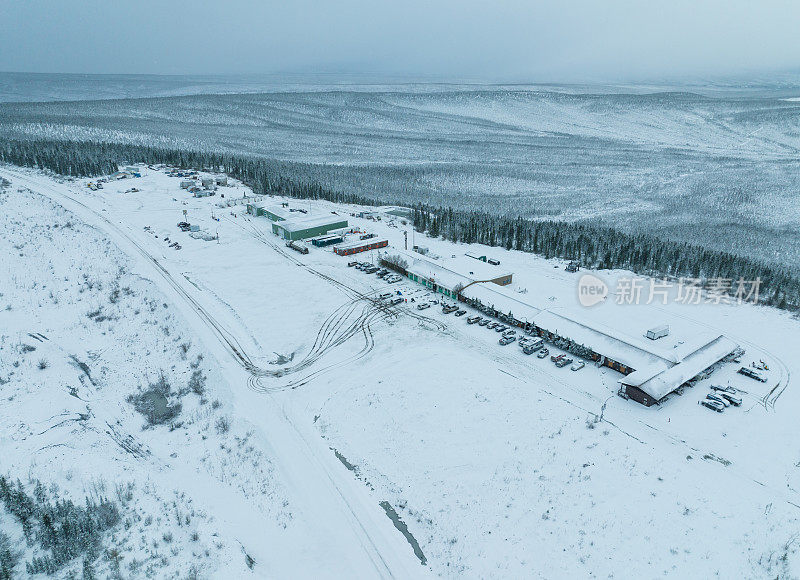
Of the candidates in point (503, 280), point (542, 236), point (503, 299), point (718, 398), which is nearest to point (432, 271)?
point (503, 280)

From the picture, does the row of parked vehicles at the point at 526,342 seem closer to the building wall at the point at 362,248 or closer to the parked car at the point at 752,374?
the parked car at the point at 752,374

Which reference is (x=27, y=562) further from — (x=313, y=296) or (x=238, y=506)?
(x=313, y=296)

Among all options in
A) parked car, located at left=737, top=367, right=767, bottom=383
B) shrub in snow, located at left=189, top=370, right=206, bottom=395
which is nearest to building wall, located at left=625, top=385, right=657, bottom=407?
parked car, located at left=737, top=367, right=767, bottom=383

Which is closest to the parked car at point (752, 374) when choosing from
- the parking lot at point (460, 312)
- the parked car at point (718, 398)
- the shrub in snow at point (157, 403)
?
the parked car at point (718, 398)

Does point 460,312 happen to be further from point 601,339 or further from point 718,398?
point 718,398

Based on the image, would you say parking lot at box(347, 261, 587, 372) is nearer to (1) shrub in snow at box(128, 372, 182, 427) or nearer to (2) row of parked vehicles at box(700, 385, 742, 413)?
(2) row of parked vehicles at box(700, 385, 742, 413)

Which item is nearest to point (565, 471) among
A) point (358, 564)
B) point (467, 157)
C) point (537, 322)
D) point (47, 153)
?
point (358, 564)

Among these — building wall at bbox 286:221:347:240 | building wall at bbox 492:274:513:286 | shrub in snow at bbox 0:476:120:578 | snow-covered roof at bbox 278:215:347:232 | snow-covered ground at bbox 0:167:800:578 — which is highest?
shrub in snow at bbox 0:476:120:578
